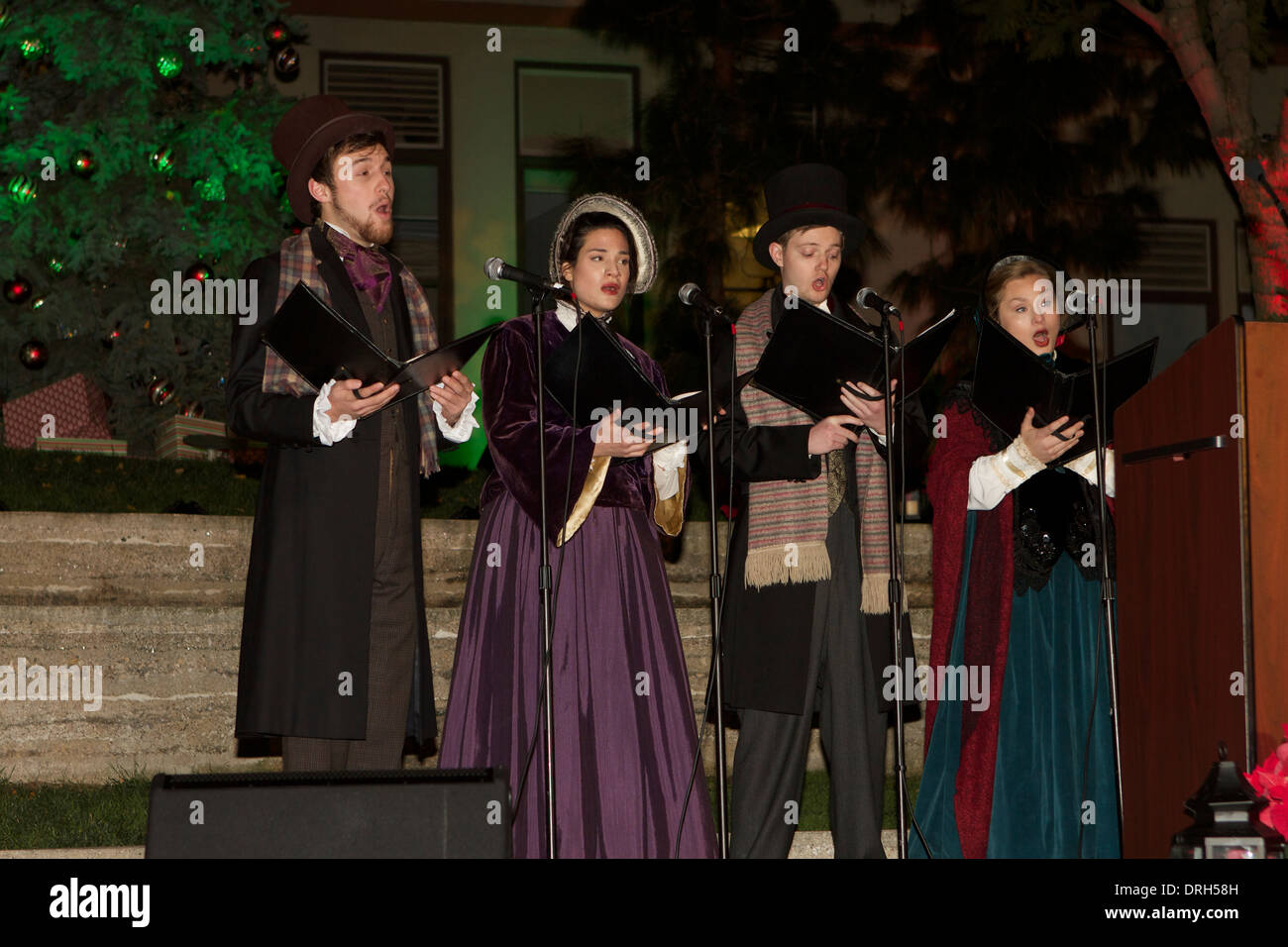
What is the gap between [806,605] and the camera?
395 centimetres

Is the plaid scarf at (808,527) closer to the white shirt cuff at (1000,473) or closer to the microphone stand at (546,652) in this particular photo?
the white shirt cuff at (1000,473)

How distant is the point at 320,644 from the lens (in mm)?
3396

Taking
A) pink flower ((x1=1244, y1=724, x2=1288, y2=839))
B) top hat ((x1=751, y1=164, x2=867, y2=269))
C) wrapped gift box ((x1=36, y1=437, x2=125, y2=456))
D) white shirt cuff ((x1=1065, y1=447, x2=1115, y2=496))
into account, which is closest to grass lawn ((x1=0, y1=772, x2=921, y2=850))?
white shirt cuff ((x1=1065, y1=447, x2=1115, y2=496))

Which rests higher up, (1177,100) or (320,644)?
(1177,100)

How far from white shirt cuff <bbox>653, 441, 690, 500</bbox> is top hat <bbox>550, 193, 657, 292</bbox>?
44 cm

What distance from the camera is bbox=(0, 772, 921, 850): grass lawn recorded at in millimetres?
4637

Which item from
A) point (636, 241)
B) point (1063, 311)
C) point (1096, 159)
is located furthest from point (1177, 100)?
point (636, 241)

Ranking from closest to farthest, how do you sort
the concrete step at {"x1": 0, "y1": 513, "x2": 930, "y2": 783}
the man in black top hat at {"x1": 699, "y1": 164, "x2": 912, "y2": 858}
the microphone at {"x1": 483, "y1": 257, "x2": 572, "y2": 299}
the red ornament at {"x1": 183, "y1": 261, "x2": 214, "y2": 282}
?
the microphone at {"x1": 483, "y1": 257, "x2": 572, "y2": 299} → the man in black top hat at {"x1": 699, "y1": 164, "x2": 912, "y2": 858} → the concrete step at {"x1": 0, "y1": 513, "x2": 930, "y2": 783} → the red ornament at {"x1": 183, "y1": 261, "x2": 214, "y2": 282}

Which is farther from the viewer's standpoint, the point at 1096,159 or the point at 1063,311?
the point at 1096,159

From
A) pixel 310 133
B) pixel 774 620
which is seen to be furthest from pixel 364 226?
pixel 774 620

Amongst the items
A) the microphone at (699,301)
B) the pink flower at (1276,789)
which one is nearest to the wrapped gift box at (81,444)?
the microphone at (699,301)

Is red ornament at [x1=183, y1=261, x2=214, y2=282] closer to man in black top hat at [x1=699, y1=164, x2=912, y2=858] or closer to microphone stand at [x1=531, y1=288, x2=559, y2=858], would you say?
man in black top hat at [x1=699, y1=164, x2=912, y2=858]
